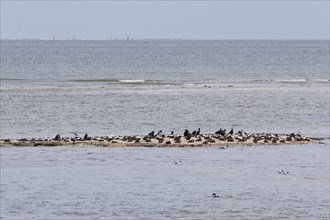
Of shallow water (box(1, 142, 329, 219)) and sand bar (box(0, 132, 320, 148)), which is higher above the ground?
sand bar (box(0, 132, 320, 148))

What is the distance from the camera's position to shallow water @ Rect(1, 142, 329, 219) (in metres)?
28.8

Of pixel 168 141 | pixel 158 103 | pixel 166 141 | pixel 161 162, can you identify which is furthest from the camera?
pixel 158 103

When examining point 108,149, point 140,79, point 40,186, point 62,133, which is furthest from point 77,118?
point 140,79

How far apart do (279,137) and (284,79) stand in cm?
6250

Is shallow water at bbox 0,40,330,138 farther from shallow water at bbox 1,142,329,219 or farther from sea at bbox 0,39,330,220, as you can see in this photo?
shallow water at bbox 1,142,329,219

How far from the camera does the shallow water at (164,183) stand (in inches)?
1132

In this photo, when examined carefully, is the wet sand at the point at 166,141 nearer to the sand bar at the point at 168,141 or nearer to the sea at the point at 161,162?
the sand bar at the point at 168,141

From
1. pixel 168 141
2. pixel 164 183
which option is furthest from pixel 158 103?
pixel 164 183

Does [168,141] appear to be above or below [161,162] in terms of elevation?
above

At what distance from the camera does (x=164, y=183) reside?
109 ft

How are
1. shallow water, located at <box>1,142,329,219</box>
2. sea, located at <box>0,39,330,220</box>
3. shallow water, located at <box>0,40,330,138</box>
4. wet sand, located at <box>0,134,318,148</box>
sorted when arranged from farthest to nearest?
shallow water, located at <box>0,40,330,138</box> < wet sand, located at <box>0,134,318,148</box> < sea, located at <box>0,39,330,220</box> < shallow water, located at <box>1,142,329,219</box>

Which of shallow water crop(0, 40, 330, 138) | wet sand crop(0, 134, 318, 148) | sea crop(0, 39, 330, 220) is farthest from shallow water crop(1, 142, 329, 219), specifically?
shallow water crop(0, 40, 330, 138)

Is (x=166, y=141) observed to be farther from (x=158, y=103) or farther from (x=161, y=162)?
(x=158, y=103)

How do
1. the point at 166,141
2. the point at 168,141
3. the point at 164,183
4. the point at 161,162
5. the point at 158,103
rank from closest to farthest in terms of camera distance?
the point at 164,183
the point at 161,162
the point at 168,141
the point at 166,141
the point at 158,103
